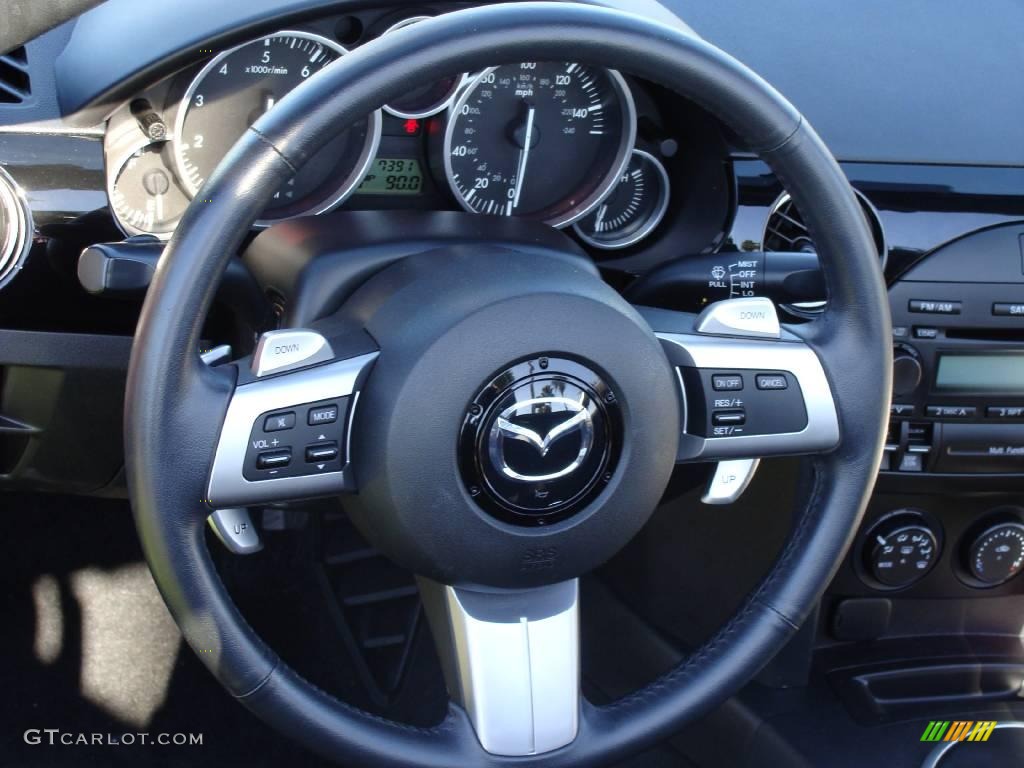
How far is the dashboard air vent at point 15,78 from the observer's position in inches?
55.5

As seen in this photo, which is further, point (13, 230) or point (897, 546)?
point (897, 546)

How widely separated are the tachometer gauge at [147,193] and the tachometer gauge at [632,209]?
539mm

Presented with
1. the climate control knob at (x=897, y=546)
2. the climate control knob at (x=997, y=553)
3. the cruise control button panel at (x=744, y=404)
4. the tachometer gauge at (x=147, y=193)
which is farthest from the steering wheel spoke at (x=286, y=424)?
the climate control knob at (x=997, y=553)

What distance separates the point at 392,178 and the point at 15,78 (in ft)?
1.56

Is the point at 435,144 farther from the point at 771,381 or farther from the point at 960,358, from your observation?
the point at 960,358

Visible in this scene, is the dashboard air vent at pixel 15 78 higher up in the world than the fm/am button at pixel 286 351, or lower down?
higher up

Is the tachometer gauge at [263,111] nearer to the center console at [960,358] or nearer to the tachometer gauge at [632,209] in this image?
the tachometer gauge at [632,209]

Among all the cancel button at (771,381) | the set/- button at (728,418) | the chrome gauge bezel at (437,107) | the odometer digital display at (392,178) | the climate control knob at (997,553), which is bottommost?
the climate control knob at (997,553)

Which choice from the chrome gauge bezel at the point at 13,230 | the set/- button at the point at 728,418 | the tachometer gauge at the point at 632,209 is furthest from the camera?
the tachometer gauge at the point at 632,209

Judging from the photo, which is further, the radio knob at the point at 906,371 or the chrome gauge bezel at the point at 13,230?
the radio knob at the point at 906,371

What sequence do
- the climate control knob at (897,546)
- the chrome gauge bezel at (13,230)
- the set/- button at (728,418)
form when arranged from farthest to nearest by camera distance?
1. the climate control knob at (897,546)
2. the chrome gauge bezel at (13,230)
3. the set/- button at (728,418)

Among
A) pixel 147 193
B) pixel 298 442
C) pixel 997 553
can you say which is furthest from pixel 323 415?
pixel 997 553

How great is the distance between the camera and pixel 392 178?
1.60 metres

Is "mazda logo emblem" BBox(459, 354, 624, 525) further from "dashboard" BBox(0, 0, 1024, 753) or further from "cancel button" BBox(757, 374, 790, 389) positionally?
"dashboard" BBox(0, 0, 1024, 753)
